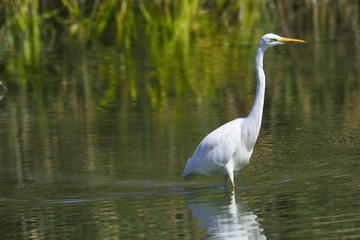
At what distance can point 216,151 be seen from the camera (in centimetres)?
798

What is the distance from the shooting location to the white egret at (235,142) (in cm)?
787

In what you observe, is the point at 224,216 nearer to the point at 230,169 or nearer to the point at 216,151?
the point at 230,169

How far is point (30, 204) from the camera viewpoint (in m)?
7.59

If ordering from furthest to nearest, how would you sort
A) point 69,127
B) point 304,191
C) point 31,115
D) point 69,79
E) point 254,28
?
point 254,28 → point 69,79 → point 31,115 → point 69,127 → point 304,191

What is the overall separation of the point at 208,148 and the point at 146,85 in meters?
5.40

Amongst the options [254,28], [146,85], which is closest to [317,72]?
[146,85]

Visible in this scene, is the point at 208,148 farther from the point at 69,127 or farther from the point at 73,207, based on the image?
the point at 69,127

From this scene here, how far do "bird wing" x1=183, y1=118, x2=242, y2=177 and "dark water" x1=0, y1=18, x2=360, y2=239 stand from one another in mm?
196

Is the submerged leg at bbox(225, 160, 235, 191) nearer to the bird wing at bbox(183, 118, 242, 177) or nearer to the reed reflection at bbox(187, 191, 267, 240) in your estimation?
the bird wing at bbox(183, 118, 242, 177)

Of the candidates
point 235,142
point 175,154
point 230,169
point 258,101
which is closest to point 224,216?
point 230,169

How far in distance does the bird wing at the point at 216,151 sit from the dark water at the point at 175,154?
196mm

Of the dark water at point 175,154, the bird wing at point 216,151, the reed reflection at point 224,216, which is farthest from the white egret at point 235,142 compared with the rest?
the reed reflection at point 224,216

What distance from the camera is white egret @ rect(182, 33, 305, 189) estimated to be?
7.87 m

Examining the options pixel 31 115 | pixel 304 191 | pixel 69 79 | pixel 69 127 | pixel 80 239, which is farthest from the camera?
pixel 69 79
